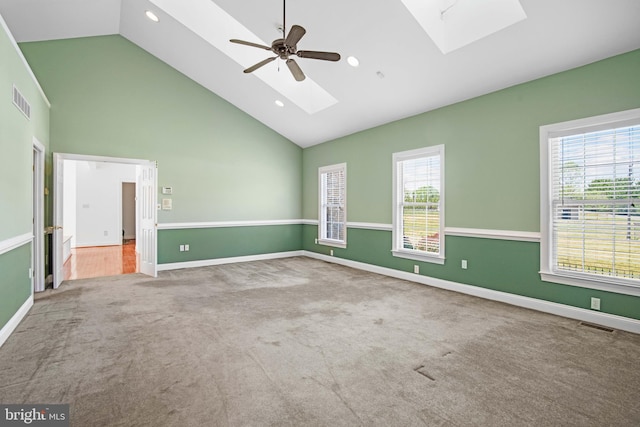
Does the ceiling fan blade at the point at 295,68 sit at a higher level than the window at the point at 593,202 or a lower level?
higher

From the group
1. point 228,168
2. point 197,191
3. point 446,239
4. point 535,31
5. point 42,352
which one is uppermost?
point 535,31

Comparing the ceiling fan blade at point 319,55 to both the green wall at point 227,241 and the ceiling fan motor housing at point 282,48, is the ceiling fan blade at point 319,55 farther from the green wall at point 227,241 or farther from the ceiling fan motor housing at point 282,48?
the green wall at point 227,241

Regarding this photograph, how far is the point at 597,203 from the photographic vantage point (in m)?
3.37

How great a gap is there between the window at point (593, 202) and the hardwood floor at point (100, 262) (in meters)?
6.63

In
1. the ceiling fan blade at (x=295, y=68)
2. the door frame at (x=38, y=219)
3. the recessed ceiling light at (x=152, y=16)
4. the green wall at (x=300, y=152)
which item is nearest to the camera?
the ceiling fan blade at (x=295, y=68)

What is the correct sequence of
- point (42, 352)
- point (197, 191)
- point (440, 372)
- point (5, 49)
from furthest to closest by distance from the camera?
point (197, 191) < point (5, 49) < point (42, 352) < point (440, 372)

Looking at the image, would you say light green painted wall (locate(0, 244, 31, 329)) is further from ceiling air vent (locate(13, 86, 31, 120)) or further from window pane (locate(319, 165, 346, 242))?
window pane (locate(319, 165, 346, 242))

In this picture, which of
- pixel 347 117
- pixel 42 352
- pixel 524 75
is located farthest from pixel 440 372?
pixel 347 117

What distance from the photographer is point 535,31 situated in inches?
125

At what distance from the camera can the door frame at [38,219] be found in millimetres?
4457

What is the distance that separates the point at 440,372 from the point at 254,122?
6.15 meters

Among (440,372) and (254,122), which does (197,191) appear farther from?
(440,372)

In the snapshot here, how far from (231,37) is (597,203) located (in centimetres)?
526

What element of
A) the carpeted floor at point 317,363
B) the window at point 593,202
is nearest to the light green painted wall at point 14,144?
the carpeted floor at point 317,363
